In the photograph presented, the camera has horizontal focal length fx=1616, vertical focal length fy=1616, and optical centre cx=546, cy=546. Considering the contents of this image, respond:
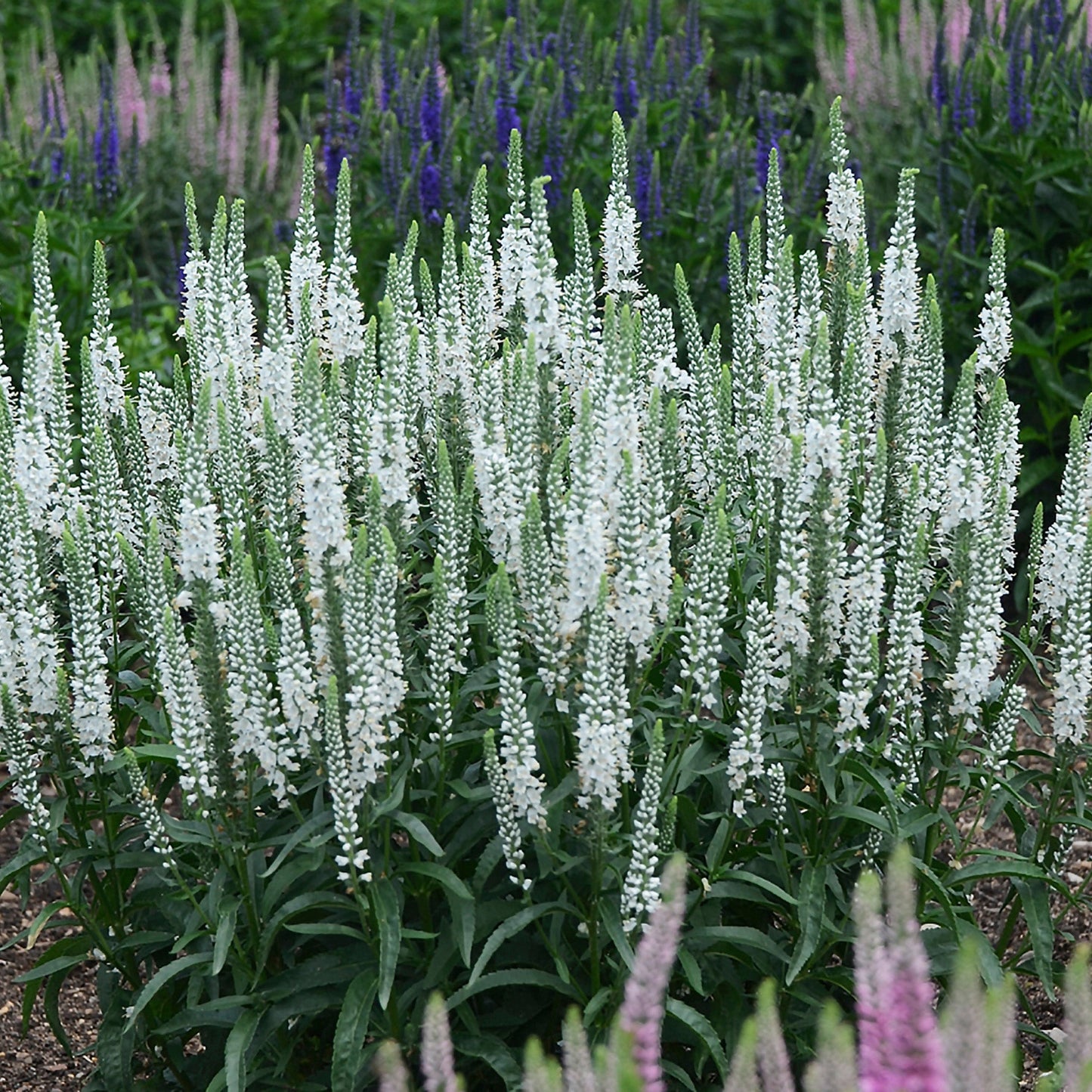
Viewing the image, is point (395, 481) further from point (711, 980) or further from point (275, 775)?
point (711, 980)

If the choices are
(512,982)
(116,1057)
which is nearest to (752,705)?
(512,982)

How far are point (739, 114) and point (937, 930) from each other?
5.99m

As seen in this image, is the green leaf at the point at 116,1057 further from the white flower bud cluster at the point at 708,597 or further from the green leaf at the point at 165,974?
the white flower bud cluster at the point at 708,597

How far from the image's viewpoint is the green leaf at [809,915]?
3826mm

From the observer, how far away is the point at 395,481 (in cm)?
399

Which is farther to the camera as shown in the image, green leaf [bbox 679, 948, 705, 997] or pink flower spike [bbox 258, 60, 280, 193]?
pink flower spike [bbox 258, 60, 280, 193]

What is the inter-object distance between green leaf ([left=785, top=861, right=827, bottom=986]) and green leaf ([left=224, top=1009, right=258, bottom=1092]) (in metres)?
1.29

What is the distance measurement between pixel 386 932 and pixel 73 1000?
92.8 inches

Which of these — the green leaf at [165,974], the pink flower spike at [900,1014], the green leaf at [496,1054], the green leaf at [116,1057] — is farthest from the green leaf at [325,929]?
the pink flower spike at [900,1014]

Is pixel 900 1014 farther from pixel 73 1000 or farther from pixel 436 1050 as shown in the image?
pixel 73 1000

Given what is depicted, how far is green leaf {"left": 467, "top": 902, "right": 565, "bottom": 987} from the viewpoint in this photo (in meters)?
3.67

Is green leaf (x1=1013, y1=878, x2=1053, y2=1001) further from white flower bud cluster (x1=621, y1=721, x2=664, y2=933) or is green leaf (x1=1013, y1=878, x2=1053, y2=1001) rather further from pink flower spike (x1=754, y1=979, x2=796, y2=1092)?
pink flower spike (x1=754, y1=979, x2=796, y2=1092)

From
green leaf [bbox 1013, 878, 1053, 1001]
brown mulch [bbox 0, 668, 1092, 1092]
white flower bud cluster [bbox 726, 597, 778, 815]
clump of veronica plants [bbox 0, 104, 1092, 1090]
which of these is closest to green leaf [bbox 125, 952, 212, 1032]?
clump of veronica plants [bbox 0, 104, 1092, 1090]

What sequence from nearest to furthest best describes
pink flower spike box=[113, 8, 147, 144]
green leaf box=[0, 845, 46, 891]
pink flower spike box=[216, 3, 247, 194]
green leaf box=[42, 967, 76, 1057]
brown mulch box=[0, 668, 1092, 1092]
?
green leaf box=[0, 845, 46, 891] < green leaf box=[42, 967, 76, 1057] < brown mulch box=[0, 668, 1092, 1092] < pink flower spike box=[216, 3, 247, 194] < pink flower spike box=[113, 8, 147, 144]
